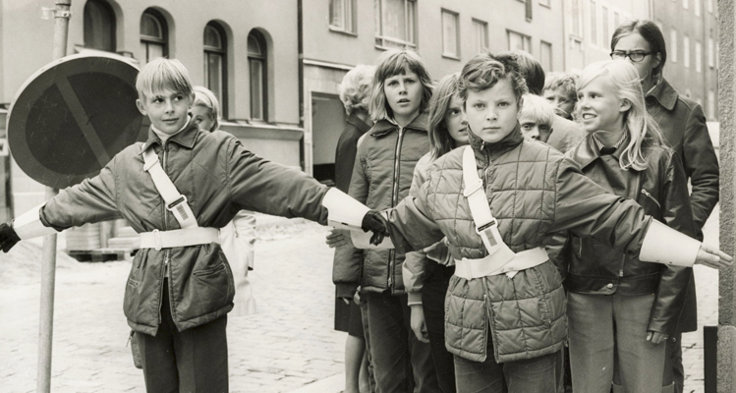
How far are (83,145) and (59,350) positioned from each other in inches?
155

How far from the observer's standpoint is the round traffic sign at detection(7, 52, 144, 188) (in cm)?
454

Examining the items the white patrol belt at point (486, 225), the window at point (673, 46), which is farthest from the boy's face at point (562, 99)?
the window at point (673, 46)

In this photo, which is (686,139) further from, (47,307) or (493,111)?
(47,307)

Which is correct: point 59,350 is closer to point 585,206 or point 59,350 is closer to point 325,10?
point 585,206

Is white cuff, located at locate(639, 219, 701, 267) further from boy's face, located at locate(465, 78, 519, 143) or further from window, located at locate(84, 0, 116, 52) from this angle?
window, located at locate(84, 0, 116, 52)

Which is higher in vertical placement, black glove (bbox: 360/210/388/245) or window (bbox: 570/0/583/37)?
window (bbox: 570/0/583/37)

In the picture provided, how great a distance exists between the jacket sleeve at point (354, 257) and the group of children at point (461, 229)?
10 millimetres

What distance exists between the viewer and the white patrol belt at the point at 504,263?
361 cm

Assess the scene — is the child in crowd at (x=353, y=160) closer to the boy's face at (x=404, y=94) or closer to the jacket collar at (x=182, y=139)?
the boy's face at (x=404, y=94)

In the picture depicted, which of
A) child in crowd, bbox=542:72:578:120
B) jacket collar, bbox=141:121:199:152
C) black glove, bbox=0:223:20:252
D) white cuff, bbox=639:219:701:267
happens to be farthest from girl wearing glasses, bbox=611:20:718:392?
black glove, bbox=0:223:20:252

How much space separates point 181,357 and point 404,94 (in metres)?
1.81

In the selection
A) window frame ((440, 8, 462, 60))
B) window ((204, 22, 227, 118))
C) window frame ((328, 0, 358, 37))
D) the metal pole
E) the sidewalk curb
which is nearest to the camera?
the metal pole

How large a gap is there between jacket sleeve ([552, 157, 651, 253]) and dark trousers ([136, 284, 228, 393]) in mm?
1504

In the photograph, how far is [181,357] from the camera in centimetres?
407
